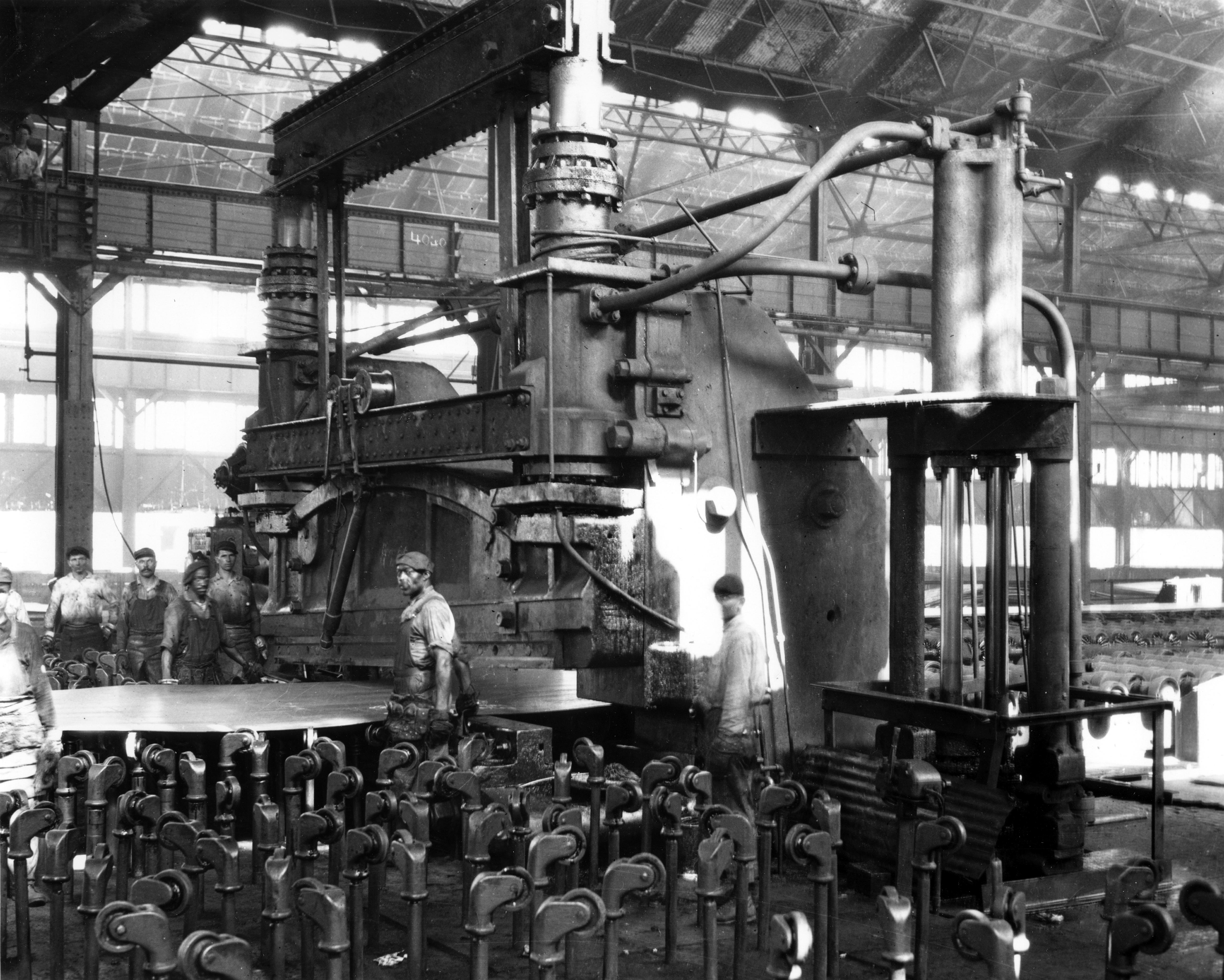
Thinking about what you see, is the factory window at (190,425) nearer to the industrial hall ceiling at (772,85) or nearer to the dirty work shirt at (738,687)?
→ the industrial hall ceiling at (772,85)

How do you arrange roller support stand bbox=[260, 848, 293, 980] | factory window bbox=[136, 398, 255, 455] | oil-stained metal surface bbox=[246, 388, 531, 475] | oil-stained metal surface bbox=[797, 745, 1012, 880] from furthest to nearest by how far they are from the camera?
1. factory window bbox=[136, 398, 255, 455]
2. oil-stained metal surface bbox=[246, 388, 531, 475]
3. oil-stained metal surface bbox=[797, 745, 1012, 880]
4. roller support stand bbox=[260, 848, 293, 980]

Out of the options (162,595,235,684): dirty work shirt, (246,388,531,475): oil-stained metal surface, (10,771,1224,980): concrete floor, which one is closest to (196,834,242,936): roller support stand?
(10,771,1224,980): concrete floor

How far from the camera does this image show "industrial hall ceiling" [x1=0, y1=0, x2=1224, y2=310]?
1619 cm

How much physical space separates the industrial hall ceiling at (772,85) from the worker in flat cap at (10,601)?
6940 millimetres

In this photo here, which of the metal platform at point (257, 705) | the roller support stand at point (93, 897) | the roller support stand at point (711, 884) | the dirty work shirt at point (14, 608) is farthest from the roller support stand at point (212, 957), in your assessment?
the dirty work shirt at point (14, 608)

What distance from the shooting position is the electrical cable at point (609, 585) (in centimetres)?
746

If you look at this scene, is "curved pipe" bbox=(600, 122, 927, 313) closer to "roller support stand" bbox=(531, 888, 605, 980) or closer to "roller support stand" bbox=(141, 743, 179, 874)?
"roller support stand" bbox=(141, 743, 179, 874)

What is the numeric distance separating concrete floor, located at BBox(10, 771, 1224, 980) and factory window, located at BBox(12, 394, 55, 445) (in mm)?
29683

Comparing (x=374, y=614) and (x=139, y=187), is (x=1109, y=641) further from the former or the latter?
(x=139, y=187)

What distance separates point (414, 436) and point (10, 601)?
2.64 m

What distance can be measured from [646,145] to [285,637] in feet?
72.6

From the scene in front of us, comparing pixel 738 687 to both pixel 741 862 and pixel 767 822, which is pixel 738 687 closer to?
pixel 767 822

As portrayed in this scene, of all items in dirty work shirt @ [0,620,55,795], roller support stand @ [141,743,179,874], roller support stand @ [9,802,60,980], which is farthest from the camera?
dirty work shirt @ [0,620,55,795]

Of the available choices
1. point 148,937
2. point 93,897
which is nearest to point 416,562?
point 93,897
